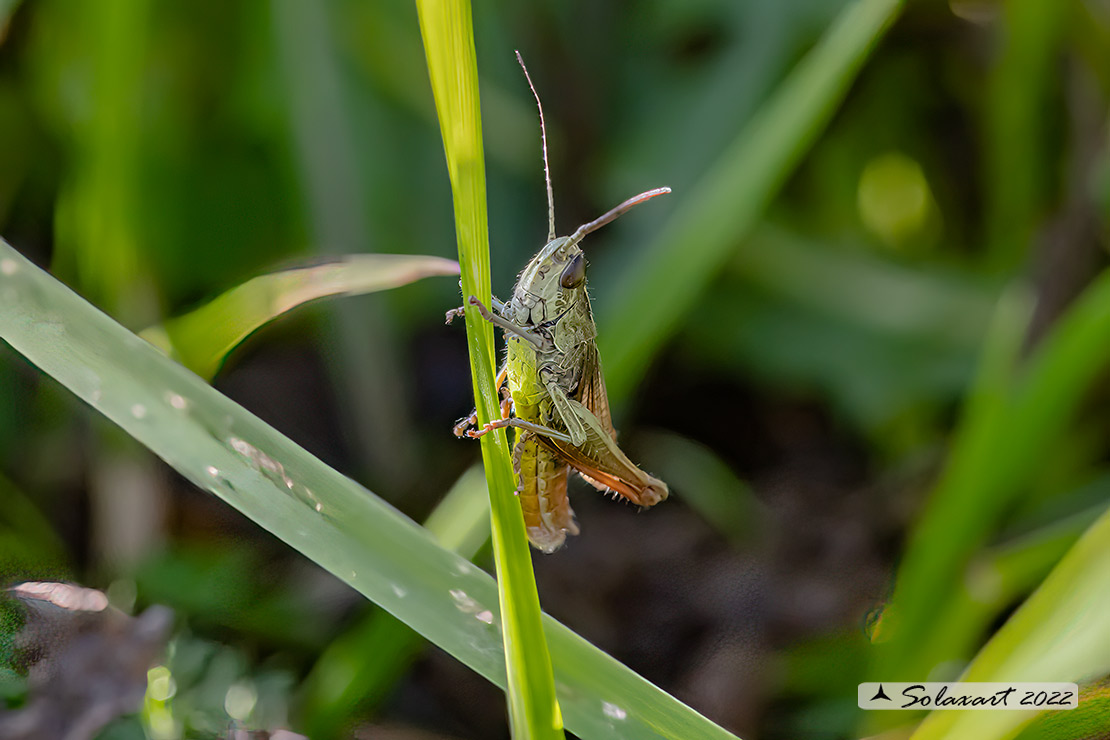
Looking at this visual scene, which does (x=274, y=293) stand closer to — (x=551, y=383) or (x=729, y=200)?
(x=551, y=383)

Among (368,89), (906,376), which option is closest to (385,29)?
(368,89)

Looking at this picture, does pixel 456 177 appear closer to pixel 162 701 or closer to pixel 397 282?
pixel 397 282

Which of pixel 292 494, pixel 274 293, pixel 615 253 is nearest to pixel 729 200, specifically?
pixel 615 253

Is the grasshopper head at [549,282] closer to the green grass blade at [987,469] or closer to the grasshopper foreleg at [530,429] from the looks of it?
the grasshopper foreleg at [530,429]

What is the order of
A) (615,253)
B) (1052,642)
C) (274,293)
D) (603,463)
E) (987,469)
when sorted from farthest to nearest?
(615,253) < (987,469) < (603,463) < (274,293) < (1052,642)

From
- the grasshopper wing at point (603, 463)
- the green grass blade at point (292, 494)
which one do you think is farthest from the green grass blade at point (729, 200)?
the green grass blade at point (292, 494)

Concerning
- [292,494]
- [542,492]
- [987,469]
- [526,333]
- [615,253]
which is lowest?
[292,494]
